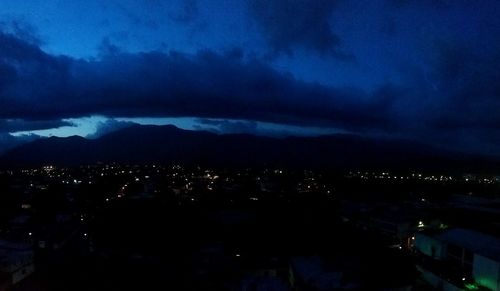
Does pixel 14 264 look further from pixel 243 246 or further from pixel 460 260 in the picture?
pixel 460 260

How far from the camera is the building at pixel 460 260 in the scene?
17.6 meters

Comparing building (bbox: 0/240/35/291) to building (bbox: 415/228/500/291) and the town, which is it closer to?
the town

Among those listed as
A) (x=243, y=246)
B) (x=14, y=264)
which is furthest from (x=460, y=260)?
(x=14, y=264)

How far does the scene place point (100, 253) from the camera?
76.9 ft

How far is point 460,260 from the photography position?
1977 centimetres

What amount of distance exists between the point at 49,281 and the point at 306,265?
1275cm

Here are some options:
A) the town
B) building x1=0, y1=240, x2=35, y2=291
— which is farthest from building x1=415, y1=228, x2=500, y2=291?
building x1=0, y1=240, x2=35, y2=291

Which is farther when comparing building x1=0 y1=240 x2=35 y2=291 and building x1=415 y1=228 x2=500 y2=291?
building x1=0 y1=240 x2=35 y2=291

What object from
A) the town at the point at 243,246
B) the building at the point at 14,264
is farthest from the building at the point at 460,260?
the building at the point at 14,264

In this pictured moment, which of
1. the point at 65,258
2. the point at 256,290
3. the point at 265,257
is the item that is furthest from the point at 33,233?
the point at 256,290

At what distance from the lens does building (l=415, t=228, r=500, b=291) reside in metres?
17.6

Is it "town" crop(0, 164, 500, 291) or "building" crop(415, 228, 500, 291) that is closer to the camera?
"building" crop(415, 228, 500, 291)

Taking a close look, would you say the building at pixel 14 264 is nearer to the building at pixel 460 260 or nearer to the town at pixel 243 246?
the town at pixel 243 246

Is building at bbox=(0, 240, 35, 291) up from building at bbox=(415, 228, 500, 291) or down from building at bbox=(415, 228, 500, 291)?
down
